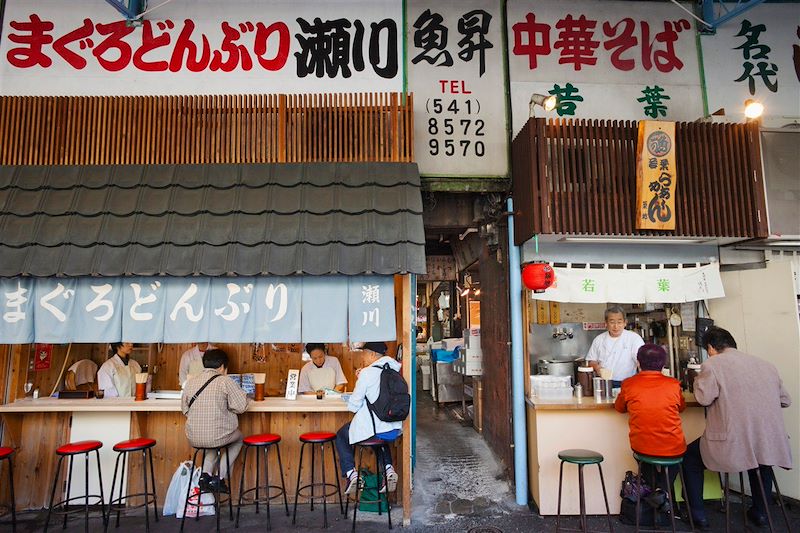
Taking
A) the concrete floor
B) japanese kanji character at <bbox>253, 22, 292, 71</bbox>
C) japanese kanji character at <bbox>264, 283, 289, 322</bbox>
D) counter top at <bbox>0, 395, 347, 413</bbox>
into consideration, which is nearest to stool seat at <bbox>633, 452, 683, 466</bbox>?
the concrete floor

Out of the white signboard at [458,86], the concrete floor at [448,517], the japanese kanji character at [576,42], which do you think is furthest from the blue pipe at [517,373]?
the japanese kanji character at [576,42]

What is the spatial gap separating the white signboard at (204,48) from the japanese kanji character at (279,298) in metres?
3.01

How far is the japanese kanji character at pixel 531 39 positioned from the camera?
6941 millimetres

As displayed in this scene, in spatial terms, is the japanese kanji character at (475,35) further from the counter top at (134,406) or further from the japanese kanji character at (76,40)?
the japanese kanji character at (76,40)

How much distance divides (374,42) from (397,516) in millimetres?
6333

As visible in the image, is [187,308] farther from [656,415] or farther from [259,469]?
[656,415]

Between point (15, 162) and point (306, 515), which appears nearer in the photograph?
point (306, 515)

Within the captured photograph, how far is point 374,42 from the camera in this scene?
6.85 metres

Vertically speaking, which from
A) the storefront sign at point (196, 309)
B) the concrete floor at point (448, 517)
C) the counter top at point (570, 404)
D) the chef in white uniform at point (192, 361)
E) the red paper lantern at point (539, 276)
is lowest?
the concrete floor at point (448, 517)

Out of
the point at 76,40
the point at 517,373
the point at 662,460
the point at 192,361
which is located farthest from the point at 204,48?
the point at 662,460

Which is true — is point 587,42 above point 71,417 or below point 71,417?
above

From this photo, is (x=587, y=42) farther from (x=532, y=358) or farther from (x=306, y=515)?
(x=306, y=515)

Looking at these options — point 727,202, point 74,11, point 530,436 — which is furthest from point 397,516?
point 74,11

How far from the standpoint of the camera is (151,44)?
6.77m
